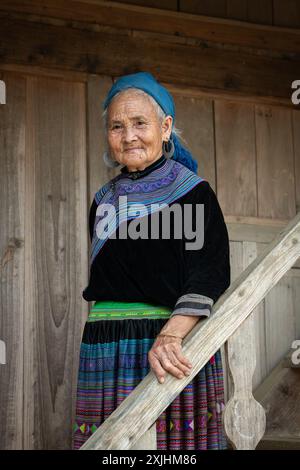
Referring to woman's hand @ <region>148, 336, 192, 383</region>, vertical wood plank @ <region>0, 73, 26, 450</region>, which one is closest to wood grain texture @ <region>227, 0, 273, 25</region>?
vertical wood plank @ <region>0, 73, 26, 450</region>

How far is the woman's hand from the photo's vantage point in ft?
9.52

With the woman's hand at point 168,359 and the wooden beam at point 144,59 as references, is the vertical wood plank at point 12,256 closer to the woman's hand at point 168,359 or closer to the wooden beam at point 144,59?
the wooden beam at point 144,59

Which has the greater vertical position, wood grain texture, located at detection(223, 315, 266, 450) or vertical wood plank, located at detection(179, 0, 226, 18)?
vertical wood plank, located at detection(179, 0, 226, 18)

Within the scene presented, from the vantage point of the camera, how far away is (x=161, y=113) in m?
3.43

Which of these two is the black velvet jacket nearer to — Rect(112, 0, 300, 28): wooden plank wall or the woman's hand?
the woman's hand

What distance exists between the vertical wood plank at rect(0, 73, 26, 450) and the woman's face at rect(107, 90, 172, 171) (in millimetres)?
1131

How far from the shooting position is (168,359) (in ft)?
9.61

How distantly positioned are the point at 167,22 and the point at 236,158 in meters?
0.83

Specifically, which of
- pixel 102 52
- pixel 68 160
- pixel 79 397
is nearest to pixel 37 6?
pixel 102 52

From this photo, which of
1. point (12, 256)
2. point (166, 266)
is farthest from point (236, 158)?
point (166, 266)

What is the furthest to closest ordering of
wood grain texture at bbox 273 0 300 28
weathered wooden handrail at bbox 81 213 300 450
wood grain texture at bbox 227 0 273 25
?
wood grain texture at bbox 273 0 300 28 → wood grain texture at bbox 227 0 273 25 → weathered wooden handrail at bbox 81 213 300 450

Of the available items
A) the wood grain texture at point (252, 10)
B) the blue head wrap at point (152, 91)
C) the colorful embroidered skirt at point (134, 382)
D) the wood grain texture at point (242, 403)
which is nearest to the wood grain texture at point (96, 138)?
the wood grain texture at point (252, 10)
